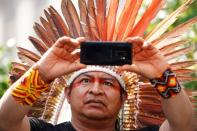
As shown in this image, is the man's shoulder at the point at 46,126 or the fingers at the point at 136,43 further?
the man's shoulder at the point at 46,126

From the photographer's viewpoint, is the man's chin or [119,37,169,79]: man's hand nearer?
[119,37,169,79]: man's hand

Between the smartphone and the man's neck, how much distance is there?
0.49m

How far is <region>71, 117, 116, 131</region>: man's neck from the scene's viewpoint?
5.77 m

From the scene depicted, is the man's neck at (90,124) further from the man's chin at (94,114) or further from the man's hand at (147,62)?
the man's hand at (147,62)

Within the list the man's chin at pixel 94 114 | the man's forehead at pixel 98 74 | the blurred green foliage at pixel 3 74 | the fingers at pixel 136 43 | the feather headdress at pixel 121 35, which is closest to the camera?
the fingers at pixel 136 43

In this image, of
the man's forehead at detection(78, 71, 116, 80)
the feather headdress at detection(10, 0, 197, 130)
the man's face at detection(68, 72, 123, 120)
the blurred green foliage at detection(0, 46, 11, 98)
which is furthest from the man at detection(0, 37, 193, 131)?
the blurred green foliage at detection(0, 46, 11, 98)

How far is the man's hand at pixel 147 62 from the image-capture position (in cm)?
547

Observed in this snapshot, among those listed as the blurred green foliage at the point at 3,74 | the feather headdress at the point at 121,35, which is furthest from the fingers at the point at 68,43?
the blurred green foliage at the point at 3,74

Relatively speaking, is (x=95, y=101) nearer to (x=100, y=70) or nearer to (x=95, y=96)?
(x=95, y=96)

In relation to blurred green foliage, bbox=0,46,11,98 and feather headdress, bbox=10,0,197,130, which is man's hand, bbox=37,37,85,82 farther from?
blurred green foliage, bbox=0,46,11,98

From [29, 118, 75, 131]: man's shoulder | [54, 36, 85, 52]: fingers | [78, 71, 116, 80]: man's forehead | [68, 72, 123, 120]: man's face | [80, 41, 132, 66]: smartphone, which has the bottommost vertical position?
[29, 118, 75, 131]: man's shoulder

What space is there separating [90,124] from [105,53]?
0.57 meters

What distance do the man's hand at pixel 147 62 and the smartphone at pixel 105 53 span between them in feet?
0.30

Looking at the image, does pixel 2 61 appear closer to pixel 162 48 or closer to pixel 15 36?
pixel 162 48
